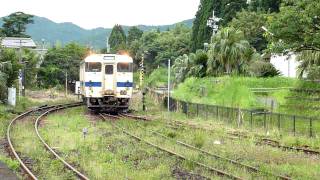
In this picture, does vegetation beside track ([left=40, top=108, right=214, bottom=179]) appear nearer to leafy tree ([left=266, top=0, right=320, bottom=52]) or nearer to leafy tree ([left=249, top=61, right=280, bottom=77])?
leafy tree ([left=266, top=0, right=320, bottom=52])

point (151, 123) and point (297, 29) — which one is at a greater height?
point (297, 29)

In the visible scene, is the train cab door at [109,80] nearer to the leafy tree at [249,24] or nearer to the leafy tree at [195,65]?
the leafy tree at [195,65]

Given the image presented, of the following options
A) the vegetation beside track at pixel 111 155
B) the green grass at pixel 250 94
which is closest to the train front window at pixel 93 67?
the green grass at pixel 250 94

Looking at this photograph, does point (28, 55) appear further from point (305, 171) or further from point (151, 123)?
point (305, 171)

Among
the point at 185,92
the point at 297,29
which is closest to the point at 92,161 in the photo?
the point at 297,29

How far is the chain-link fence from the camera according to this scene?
71.6ft

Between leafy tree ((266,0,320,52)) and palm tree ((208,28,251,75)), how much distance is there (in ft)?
80.4

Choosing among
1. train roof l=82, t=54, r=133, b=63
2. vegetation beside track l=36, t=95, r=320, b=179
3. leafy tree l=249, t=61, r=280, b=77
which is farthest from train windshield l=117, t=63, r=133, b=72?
leafy tree l=249, t=61, r=280, b=77

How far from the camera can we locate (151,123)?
25.6m

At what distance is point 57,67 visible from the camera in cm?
7981

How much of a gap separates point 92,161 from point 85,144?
3512mm

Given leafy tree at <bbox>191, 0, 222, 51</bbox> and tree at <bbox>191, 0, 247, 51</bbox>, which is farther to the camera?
leafy tree at <bbox>191, 0, 222, 51</bbox>

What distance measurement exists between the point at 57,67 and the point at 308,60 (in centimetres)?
5180

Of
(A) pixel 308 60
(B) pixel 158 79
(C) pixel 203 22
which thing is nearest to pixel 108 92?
(A) pixel 308 60
